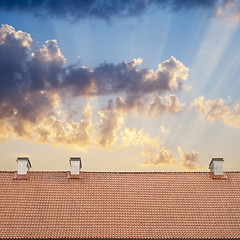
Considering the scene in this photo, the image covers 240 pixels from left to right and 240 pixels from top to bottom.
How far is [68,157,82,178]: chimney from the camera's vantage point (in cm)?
3734

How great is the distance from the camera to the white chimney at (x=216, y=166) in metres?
38.2

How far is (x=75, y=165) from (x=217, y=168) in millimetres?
12575

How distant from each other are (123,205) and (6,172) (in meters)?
10.9

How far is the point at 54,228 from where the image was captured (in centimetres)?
3192

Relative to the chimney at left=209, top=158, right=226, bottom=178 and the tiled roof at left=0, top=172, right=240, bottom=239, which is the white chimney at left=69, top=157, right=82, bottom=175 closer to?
the tiled roof at left=0, top=172, right=240, bottom=239

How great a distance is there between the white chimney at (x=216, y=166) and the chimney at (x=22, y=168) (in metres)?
16.4

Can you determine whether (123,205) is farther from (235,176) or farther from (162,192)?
(235,176)

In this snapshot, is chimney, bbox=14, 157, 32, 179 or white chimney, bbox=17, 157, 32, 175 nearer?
chimney, bbox=14, 157, 32, 179

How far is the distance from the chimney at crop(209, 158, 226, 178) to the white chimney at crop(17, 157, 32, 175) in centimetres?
1633

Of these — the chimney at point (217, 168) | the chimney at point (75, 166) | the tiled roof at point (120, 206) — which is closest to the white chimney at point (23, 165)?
the tiled roof at point (120, 206)

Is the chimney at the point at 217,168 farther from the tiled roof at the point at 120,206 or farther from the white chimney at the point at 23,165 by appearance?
the white chimney at the point at 23,165

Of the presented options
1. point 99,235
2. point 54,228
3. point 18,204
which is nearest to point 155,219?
point 99,235

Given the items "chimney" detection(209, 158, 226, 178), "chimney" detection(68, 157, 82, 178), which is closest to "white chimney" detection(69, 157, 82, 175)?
"chimney" detection(68, 157, 82, 178)

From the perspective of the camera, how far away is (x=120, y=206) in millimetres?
34375
